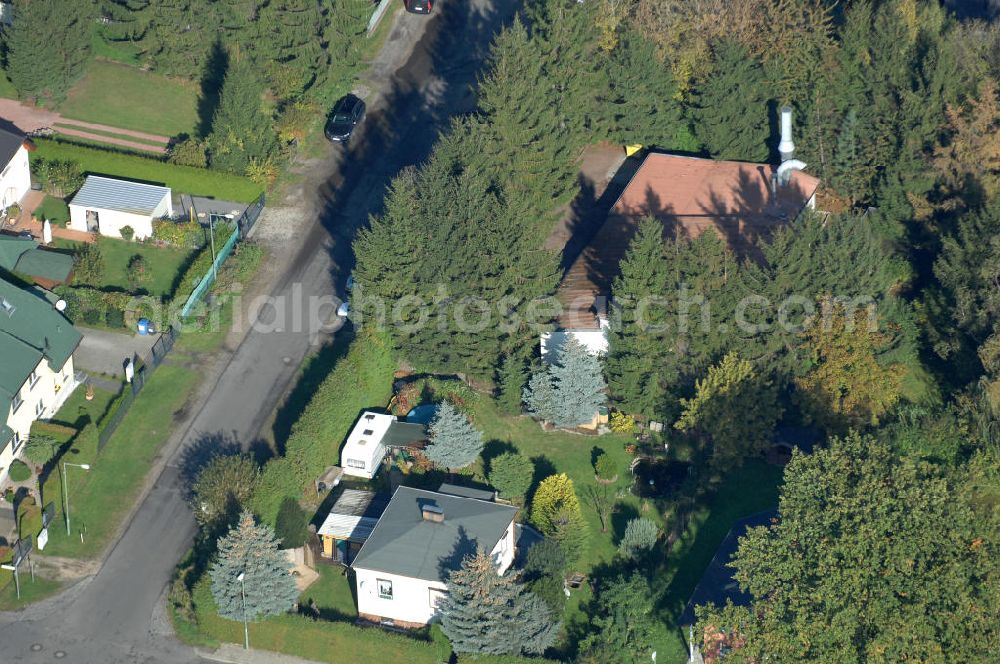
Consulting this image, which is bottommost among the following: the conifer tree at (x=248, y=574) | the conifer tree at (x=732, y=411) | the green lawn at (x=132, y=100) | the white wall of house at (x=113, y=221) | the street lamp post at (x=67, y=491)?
the conifer tree at (x=248, y=574)

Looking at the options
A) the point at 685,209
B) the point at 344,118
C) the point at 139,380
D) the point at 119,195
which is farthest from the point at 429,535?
the point at 344,118

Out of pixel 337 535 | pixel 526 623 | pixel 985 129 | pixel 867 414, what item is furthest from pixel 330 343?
pixel 985 129

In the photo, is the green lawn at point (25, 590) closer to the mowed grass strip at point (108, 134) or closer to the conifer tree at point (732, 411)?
the conifer tree at point (732, 411)

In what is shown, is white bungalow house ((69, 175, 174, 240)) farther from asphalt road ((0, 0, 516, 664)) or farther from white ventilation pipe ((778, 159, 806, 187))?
white ventilation pipe ((778, 159, 806, 187))

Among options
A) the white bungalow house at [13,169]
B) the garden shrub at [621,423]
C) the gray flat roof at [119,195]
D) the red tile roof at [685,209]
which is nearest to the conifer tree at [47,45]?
the white bungalow house at [13,169]

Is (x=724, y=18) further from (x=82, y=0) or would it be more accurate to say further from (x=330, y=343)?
(x=82, y=0)

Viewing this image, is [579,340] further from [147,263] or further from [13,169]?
[13,169]
